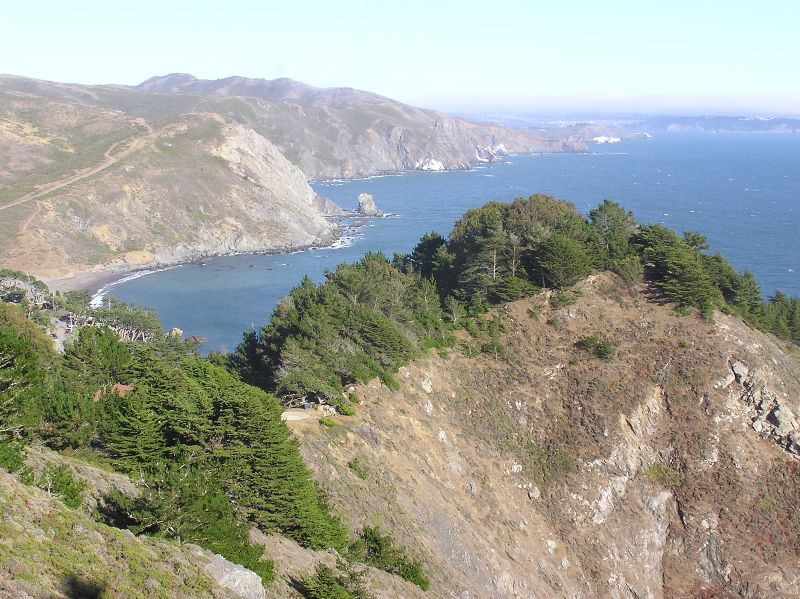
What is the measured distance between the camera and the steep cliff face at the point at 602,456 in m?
38.6

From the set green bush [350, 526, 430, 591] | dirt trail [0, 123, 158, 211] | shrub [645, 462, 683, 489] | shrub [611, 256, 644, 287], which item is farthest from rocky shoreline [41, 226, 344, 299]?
green bush [350, 526, 430, 591]

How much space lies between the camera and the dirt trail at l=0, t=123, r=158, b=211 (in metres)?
145

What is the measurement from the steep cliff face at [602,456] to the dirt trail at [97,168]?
12990 centimetres

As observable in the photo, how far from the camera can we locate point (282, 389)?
134ft

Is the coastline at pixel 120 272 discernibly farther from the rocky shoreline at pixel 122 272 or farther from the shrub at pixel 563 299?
the shrub at pixel 563 299

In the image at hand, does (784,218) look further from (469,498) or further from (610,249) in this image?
(469,498)

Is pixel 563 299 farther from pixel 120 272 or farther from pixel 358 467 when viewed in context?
pixel 120 272

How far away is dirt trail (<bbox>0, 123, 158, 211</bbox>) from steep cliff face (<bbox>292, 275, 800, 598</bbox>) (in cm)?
12990

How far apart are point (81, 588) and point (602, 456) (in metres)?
36.9

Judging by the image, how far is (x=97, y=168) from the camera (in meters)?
166

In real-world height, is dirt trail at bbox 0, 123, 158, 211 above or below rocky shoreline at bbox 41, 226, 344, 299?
above

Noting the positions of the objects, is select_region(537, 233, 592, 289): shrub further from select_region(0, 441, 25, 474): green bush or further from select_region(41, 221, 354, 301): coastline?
select_region(41, 221, 354, 301): coastline

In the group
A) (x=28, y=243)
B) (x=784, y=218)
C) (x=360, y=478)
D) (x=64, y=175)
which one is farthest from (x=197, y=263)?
(x=784, y=218)

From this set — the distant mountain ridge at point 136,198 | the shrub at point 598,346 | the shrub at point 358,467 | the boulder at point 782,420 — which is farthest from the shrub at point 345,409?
the distant mountain ridge at point 136,198
